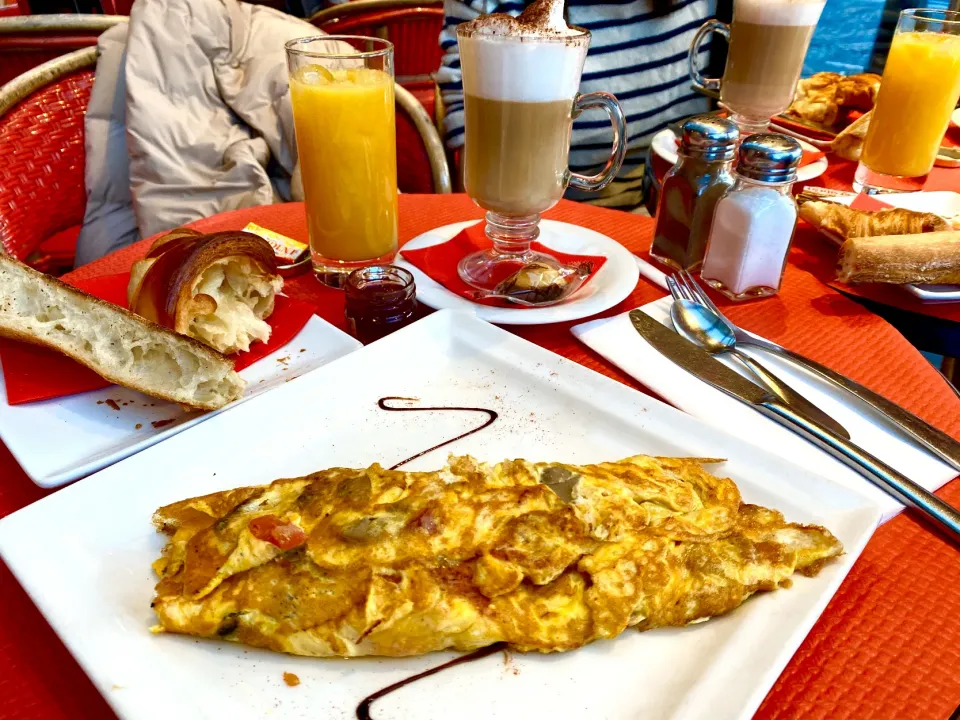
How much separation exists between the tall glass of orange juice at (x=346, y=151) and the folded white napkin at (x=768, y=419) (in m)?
0.63

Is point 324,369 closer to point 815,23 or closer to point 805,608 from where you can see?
point 805,608

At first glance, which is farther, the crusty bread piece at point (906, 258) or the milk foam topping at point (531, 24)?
the crusty bread piece at point (906, 258)

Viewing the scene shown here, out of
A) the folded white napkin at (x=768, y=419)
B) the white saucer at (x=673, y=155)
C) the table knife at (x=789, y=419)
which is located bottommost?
the folded white napkin at (x=768, y=419)

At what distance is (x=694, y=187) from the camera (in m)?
1.64

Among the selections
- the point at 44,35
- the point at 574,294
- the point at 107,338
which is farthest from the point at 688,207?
the point at 44,35

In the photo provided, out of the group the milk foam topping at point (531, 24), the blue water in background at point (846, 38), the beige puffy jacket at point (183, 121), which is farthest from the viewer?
the blue water in background at point (846, 38)

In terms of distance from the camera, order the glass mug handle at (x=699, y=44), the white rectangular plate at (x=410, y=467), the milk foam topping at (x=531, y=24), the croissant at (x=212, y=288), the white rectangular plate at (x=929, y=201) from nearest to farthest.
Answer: the white rectangular plate at (x=410, y=467)
the croissant at (x=212, y=288)
the milk foam topping at (x=531, y=24)
the white rectangular plate at (x=929, y=201)
the glass mug handle at (x=699, y=44)

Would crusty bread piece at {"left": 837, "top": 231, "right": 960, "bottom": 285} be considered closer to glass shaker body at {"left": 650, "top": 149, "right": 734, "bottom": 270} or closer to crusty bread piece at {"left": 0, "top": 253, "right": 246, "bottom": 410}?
glass shaker body at {"left": 650, "top": 149, "right": 734, "bottom": 270}

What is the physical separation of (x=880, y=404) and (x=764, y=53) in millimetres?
1476

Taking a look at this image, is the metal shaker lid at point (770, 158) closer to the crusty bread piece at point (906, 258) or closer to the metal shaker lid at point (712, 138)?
the metal shaker lid at point (712, 138)

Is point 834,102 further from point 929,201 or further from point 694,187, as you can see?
point 694,187

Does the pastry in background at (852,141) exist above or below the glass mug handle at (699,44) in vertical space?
below

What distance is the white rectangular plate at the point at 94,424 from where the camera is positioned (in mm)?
1012

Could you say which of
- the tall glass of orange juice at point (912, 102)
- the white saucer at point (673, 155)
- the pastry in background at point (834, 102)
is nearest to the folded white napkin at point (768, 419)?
the white saucer at point (673, 155)
